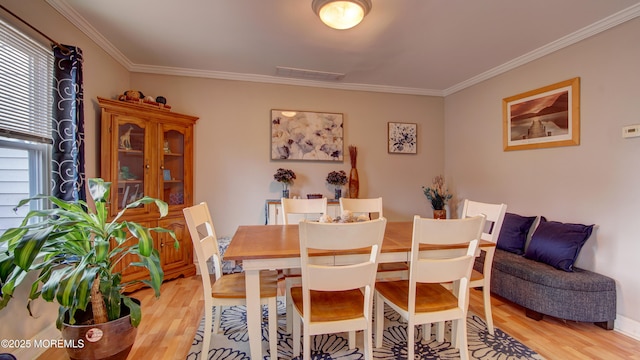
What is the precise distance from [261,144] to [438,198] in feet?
8.24

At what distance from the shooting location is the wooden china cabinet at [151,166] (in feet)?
8.91

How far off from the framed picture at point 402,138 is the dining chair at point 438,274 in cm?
251

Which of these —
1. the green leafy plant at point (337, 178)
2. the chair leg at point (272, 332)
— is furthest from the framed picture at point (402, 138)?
the chair leg at point (272, 332)

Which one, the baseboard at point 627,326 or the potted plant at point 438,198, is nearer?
the baseboard at point 627,326

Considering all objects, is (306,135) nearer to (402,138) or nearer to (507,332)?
(402,138)

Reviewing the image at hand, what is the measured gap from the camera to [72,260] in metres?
1.85

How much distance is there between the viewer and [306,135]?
382 centimetres

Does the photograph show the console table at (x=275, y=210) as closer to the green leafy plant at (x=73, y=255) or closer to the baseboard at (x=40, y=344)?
the green leafy plant at (x=73, y=255)

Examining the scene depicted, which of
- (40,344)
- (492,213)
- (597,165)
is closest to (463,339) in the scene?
(492,213)

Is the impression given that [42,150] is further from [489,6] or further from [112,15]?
[489,6]

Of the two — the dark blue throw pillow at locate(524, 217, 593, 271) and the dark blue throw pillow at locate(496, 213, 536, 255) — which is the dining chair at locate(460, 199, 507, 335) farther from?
the dark blue throw pillow at locate(496, 213, 536, 255)

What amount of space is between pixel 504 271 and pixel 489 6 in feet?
7.30

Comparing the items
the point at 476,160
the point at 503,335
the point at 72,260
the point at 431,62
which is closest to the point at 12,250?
the point at 72,260

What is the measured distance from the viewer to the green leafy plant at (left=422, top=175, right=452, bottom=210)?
401 centimetres
